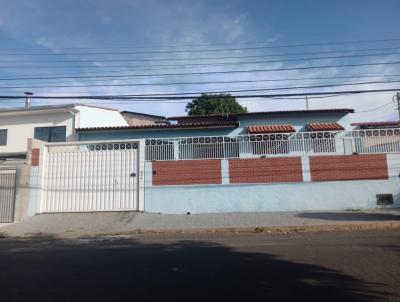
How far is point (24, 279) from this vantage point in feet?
20.0

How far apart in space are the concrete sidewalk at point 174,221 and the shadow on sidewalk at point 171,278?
158 inches

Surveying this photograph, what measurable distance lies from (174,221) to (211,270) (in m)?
7.40

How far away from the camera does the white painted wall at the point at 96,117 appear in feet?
68.8

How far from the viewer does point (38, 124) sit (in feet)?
69.4

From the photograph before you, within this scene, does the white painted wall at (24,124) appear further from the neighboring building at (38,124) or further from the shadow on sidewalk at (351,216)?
the shadow on sidewalk at (351,216)

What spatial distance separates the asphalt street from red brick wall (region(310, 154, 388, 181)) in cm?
530

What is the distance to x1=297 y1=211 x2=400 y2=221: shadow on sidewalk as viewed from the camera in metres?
12.7

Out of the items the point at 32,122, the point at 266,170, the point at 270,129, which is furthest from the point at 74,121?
the point at 266,170

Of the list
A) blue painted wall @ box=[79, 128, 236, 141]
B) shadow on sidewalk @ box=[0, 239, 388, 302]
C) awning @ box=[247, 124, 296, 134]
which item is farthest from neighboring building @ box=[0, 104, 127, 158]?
shadow on sidewalk @ box=[0, 239, 388, 302]

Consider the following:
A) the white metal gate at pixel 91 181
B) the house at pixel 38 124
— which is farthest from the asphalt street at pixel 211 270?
the house at pixel 38 124

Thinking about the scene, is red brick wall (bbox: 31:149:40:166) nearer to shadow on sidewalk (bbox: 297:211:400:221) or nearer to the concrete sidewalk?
the concrete sidewalk

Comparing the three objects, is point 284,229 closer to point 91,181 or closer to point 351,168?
point 351,168

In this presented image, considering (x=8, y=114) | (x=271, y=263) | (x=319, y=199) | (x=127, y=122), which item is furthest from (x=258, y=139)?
(x=127, y=122)

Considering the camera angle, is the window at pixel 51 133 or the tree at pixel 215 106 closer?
the window at pixel 51 133
